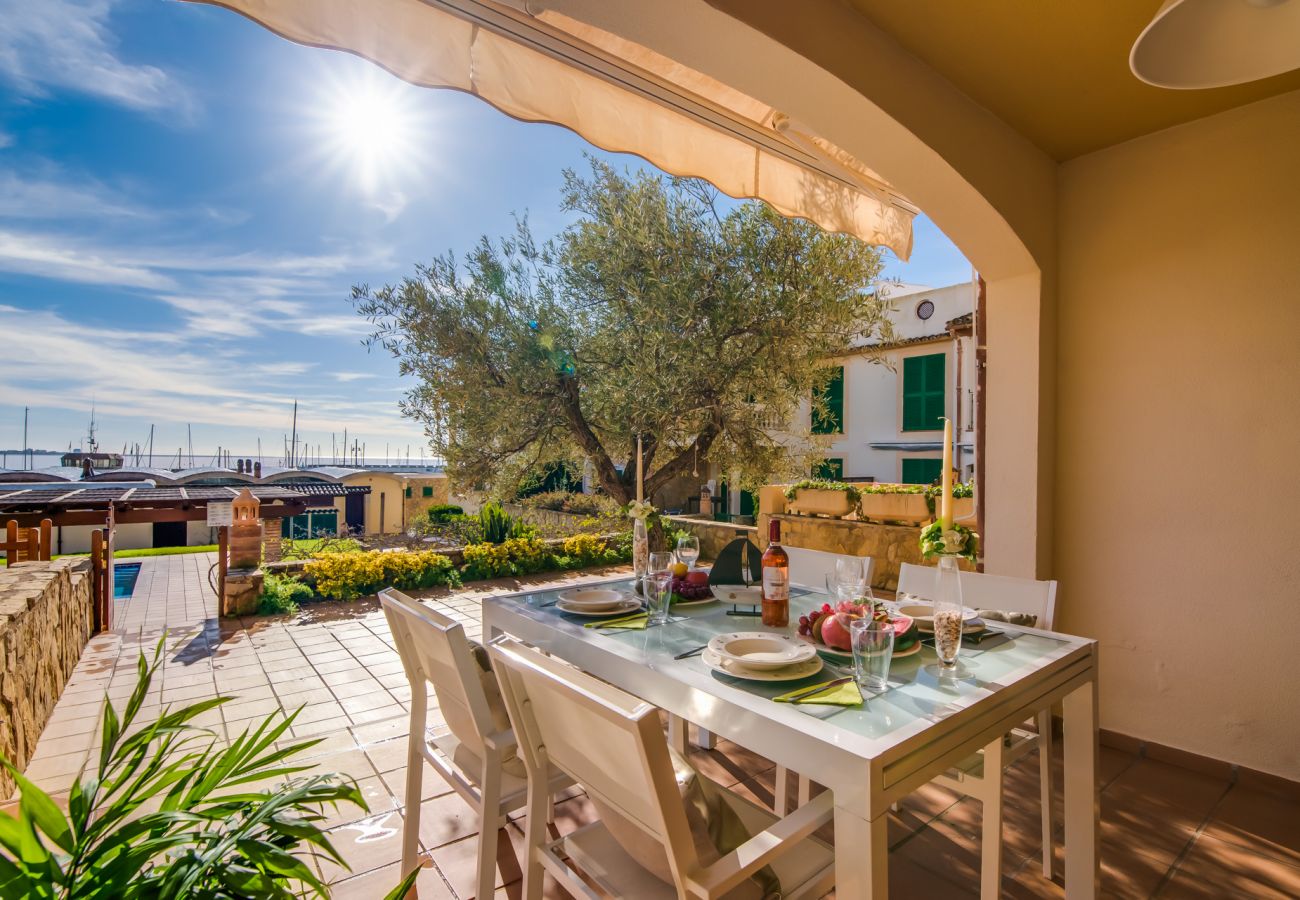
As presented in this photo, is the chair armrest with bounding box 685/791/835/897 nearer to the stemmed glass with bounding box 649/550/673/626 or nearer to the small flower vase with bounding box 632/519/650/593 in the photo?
the stemmed glass with bounding box 649/550/673/626

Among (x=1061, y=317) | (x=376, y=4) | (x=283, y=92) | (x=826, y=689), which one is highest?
(x=283, y=92)

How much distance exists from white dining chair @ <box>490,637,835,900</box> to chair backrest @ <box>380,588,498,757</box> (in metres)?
0.15

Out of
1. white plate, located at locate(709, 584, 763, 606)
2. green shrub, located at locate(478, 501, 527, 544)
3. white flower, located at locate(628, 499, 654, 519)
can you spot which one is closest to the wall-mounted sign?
green shrub, located at locate(478, 501, 527, 544)

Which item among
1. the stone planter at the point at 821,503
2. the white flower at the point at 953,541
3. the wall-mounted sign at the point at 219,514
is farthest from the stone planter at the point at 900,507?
the wall-mounted sign at the point at 219,514

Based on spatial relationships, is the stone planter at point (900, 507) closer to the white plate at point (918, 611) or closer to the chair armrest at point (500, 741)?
the white plate at point (918, 611)

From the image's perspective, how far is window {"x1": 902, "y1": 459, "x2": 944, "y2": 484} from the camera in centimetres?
1010

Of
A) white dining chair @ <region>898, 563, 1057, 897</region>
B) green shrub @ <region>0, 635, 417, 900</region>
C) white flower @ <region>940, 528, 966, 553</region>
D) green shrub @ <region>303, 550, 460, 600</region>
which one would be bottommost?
green shrub @ <region>303, 550, 460, 600</region>

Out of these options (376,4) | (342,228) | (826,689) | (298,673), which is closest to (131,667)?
(298,673)

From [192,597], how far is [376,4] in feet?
18.9

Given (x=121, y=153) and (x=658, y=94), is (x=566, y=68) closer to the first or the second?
(x=658, y=94)

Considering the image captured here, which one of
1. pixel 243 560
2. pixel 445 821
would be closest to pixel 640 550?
pixel 445 821

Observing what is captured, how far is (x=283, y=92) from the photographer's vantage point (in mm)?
4887

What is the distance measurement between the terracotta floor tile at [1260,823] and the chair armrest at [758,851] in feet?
6.05

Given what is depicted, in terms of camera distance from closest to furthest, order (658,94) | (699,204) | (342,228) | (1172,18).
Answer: (1172,18) → (658,94) → (699,204) → (342,228)
